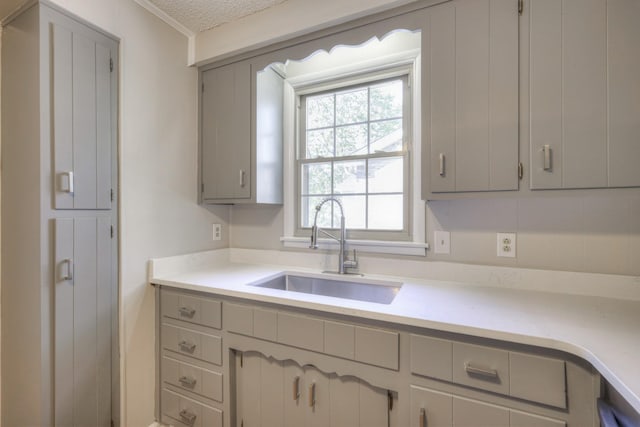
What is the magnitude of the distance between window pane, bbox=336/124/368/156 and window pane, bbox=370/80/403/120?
0.39 ft

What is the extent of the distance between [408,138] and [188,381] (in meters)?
1.88

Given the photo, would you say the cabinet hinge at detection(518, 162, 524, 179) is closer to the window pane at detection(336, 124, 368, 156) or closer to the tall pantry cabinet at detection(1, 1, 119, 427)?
the window pane at detection(336, 124, 368, 156)

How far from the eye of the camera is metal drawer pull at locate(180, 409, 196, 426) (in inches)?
60.7

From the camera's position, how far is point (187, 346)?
1.56 meters

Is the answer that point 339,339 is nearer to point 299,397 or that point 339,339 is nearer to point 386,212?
point 299,397

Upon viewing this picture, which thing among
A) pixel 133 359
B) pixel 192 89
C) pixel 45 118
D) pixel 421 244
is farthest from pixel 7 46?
pixel 421 244

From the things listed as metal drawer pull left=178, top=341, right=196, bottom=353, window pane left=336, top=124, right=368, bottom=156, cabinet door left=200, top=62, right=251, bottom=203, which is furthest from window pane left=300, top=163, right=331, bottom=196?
metal drawer pull left=178, top=341, right=196, bottom=353

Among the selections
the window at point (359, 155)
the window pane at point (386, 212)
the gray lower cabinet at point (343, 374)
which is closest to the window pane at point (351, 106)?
the window at point (359, 155)

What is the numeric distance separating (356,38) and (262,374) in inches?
69.7

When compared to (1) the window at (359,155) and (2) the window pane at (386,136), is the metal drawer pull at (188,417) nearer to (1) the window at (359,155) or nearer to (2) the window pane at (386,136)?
(1) the window at (359,155)

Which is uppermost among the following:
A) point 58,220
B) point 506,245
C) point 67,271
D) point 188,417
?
point 58,220

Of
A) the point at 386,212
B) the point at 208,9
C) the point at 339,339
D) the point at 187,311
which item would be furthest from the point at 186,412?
the point at 208,9

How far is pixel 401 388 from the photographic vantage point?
3.58 ft

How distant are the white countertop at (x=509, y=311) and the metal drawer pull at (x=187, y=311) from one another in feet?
0.40
